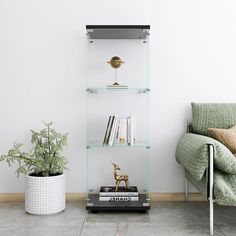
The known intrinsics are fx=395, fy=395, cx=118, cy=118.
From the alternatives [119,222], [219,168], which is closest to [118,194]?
[119,222]

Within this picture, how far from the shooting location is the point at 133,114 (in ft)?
11.2

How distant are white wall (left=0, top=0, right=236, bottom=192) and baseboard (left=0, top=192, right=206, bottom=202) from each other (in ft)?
0.19

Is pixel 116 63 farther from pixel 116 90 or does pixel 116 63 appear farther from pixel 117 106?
pixel 117 106

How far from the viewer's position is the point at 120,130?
10.4 feet

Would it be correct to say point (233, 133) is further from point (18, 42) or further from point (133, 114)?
point (18, 42)

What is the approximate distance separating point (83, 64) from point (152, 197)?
1.30m

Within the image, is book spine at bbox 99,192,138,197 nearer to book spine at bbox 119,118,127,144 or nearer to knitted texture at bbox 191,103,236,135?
book spine at bbox 119,118,127,144

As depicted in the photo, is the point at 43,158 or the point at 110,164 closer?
the point at 43,158

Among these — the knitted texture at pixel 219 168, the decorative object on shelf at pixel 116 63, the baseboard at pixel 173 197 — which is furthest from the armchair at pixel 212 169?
the decorative object on shelf at pixel 116 63

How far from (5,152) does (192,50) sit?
1837 millimetres

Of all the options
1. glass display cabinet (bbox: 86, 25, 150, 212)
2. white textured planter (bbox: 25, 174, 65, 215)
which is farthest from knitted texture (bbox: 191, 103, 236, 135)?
white textured planter (bbox: 25, 174, 65, 215)

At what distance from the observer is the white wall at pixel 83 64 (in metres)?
3.39

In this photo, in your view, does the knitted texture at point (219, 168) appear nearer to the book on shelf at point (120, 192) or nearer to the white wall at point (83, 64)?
the book on shelf at point (120, 192)

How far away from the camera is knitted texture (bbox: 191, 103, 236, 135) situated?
3.18m
